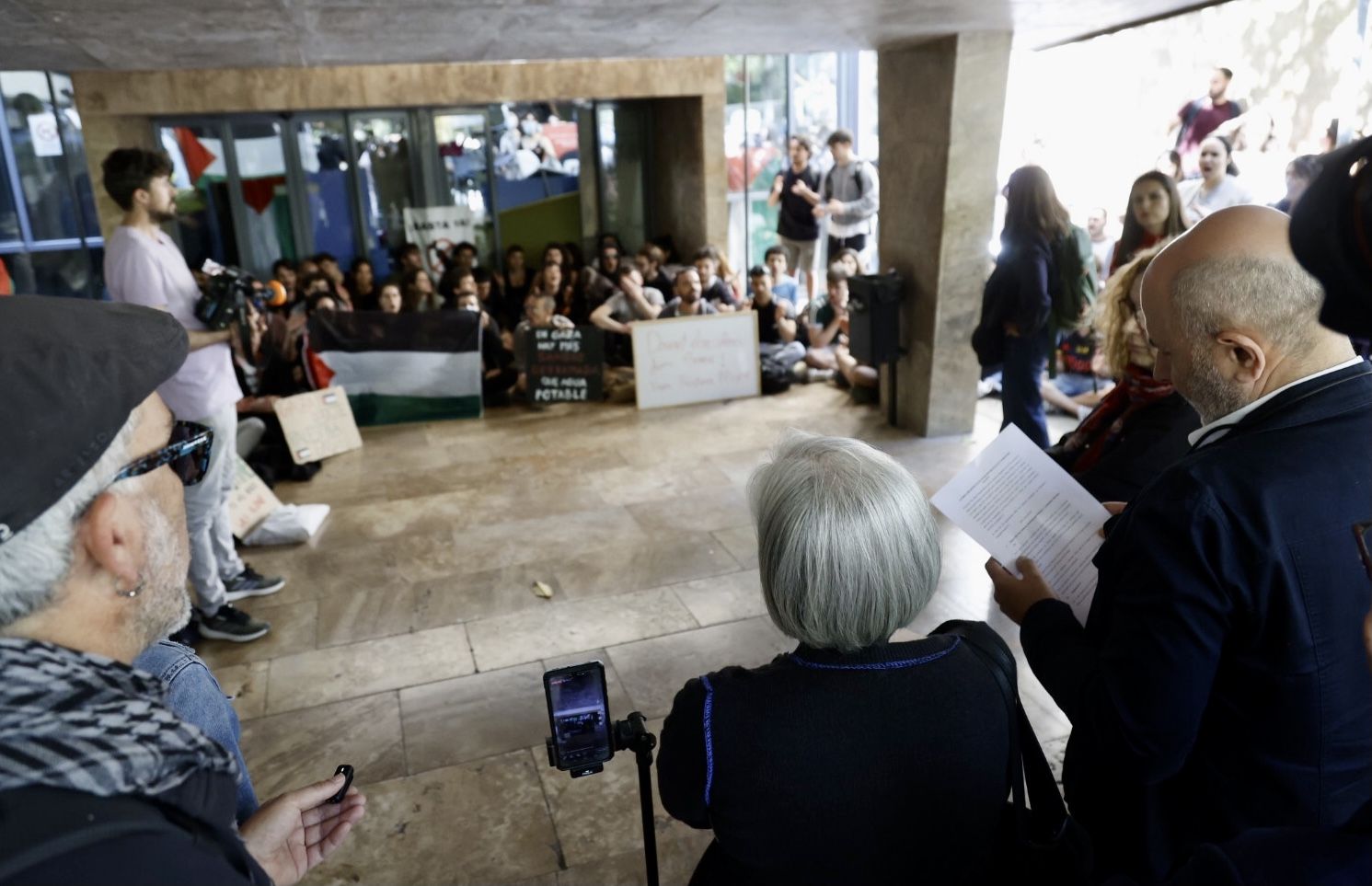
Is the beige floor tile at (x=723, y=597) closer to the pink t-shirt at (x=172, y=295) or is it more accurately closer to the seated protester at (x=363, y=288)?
the pink t-shirt at (x=172, y=295)

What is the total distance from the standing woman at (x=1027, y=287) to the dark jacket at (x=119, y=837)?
15.2 feet

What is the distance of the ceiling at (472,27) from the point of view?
418 cm

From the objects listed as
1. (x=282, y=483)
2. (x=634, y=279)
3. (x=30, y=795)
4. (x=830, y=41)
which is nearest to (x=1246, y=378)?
(x=30, y=795)

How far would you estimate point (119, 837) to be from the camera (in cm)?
78

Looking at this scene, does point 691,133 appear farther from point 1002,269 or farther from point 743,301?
point 1002,269

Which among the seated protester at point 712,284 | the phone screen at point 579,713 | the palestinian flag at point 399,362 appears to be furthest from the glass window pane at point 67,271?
the phone screen at point 579,713

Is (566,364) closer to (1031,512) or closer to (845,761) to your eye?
(1031,512)

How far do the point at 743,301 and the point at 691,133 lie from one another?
2.84 metres

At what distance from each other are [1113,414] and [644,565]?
250 centimetres

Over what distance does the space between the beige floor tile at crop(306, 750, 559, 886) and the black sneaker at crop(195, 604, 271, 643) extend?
1.38m

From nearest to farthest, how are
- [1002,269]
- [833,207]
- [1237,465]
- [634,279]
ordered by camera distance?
1. [1237,465]
2. [1002,269]
3. [634,279]
4. [833,207]

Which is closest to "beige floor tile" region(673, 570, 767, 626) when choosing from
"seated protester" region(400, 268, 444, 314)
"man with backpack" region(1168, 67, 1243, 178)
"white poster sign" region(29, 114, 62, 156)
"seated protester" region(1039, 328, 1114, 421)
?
"seated protester" region(1039, 328, 1114, 421)

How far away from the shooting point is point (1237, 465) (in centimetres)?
144

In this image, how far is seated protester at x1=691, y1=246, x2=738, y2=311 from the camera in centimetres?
874
